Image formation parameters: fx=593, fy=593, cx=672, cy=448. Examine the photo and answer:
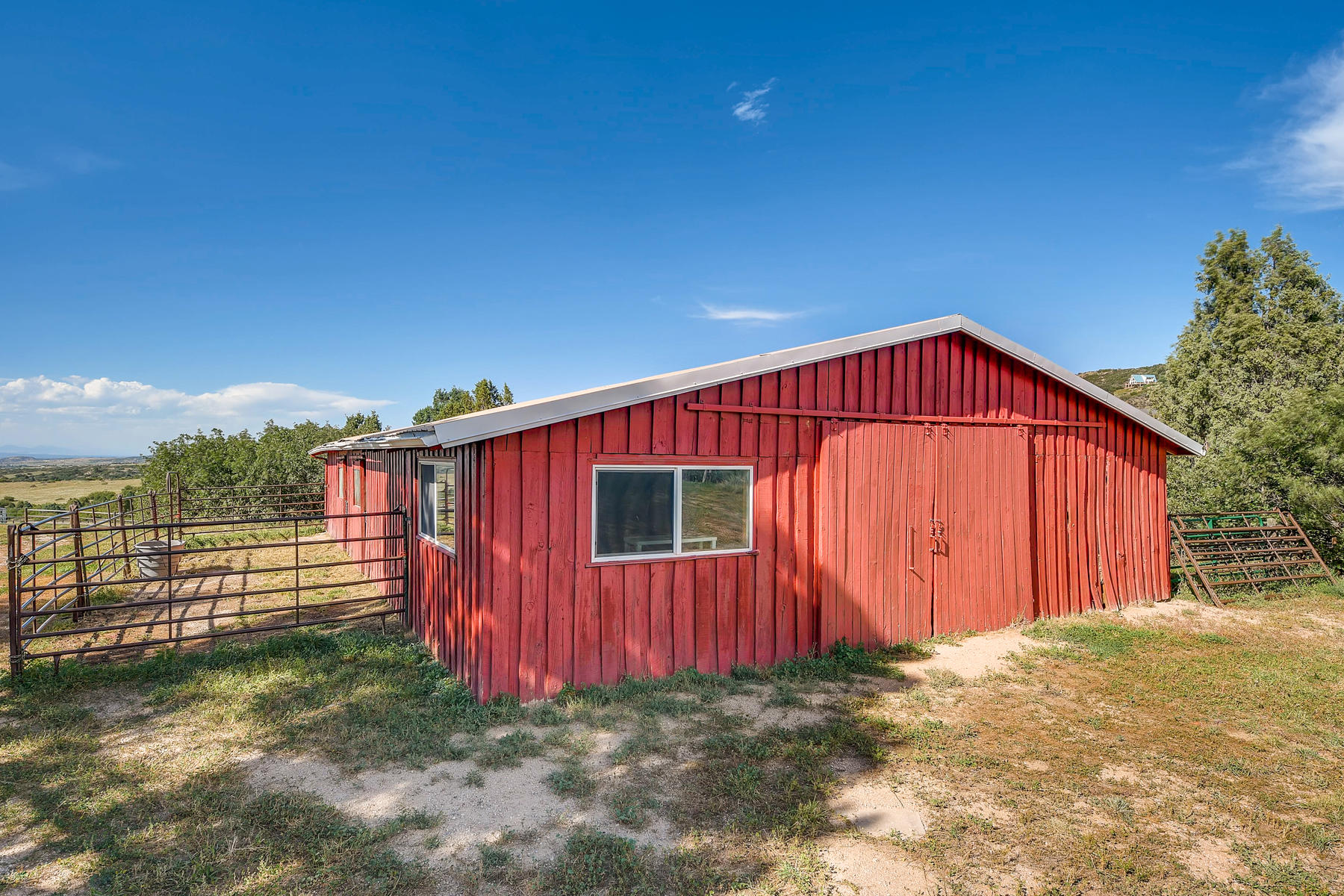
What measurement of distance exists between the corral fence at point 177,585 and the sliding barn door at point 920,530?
5254 mm

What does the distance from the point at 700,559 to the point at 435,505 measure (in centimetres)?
336

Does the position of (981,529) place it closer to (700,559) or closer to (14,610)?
(700,559)

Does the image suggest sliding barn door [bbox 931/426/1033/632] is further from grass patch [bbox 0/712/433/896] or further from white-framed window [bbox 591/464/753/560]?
grass patch [bbox 0/712/433/896]

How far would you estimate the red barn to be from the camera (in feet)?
18.1

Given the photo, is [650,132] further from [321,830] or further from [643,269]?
[321,830]

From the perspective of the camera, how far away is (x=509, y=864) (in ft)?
11.0

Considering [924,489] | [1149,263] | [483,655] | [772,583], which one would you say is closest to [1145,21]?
[1149,263]

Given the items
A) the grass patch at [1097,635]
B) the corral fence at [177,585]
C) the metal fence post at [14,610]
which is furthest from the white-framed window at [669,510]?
the metal fence post at [14,610]

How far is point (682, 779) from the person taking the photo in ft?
14.0

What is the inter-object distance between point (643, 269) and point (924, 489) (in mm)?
12069

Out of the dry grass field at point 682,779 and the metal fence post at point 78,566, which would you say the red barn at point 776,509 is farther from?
the metal fence post at point 78,566

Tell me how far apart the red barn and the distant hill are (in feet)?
68.6

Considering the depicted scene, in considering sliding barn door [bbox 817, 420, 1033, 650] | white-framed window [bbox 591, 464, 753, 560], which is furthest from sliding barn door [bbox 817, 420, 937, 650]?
white-framed window [bbox 591, 464, 753, 560]

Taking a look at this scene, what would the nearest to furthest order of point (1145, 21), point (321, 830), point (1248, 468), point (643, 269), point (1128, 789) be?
point (321, 830) → point (1128, 789) → point (1145, 21) → point (1248, 468) → point (643, 269)
